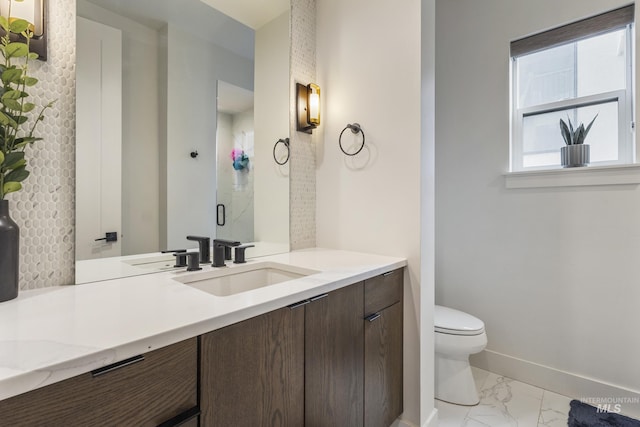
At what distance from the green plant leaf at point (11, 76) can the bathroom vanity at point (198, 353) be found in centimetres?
59

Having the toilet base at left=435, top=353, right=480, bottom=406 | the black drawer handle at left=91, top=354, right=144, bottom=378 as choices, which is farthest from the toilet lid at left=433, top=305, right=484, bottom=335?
the black drawer handle at left=91, top=354, right=144, bottom=378

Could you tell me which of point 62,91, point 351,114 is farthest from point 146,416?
point 351,114

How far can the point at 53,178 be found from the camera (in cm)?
99

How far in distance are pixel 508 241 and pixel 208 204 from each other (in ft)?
6.39

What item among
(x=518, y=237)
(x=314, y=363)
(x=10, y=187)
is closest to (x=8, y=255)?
(x=10, y=187)

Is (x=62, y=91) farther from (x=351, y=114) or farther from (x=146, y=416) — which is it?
(x=351, y=114)

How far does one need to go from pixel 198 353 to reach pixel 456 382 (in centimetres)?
171

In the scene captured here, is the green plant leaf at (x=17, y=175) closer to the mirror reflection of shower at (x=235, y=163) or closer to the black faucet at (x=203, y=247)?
the black faucet at (x=203, y=247)

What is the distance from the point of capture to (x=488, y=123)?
2.17 metres

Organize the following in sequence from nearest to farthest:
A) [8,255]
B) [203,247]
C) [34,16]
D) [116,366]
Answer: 1. [116,366]
2. [8,255]
3. [34,16]
4. [203,247]

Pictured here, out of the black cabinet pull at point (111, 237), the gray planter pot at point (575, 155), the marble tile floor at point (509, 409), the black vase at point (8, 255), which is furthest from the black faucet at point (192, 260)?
the gray planter pot at point (575, 155)

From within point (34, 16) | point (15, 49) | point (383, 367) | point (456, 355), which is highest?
point (34, 16)

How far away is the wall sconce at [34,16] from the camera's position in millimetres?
891

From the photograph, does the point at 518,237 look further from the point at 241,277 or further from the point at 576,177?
the point at 241,277
